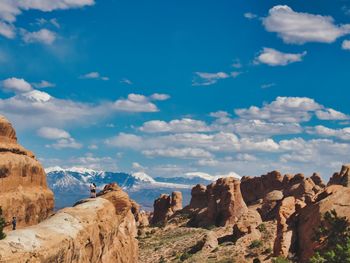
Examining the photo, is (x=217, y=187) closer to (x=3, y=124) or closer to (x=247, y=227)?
(x=247, y=227)

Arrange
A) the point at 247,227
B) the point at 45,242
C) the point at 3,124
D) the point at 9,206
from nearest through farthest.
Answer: the point at 45,242 < the point at 9,206 < the point at 3,124 < the point at 247,227

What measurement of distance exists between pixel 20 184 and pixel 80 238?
1438 inches

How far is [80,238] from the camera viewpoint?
3453 cm

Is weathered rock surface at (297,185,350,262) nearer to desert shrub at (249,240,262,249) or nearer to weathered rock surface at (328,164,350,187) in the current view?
desert shrub at (249,240,262,249)

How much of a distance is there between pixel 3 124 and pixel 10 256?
160 feet

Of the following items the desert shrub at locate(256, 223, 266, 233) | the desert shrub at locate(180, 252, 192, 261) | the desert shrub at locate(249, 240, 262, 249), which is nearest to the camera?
the desert shrub at locate(249, 240, 262, 249)

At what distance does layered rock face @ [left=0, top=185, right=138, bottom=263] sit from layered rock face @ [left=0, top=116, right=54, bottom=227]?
17885 mm

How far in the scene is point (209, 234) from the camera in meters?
97.8

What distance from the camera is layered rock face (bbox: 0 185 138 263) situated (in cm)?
2698

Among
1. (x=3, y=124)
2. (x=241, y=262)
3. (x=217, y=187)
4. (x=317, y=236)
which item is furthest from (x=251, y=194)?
(x=317, y=236)

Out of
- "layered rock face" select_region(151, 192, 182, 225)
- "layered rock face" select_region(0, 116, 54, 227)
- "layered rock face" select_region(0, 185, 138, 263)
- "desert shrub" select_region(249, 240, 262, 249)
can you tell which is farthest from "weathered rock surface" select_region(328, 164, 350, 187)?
"layered rock face" select_region(0, 185, 138, 263)

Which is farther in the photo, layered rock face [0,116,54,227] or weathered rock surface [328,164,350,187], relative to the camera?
weathered rock surface [328,164,350,187]

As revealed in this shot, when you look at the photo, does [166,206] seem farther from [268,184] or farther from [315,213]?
[315,213]

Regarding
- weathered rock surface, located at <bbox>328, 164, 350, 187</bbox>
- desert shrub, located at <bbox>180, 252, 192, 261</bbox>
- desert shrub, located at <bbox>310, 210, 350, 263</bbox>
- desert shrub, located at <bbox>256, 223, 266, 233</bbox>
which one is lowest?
desert shrub, located at <bbox>180, 252, 192, 261</bbox>
